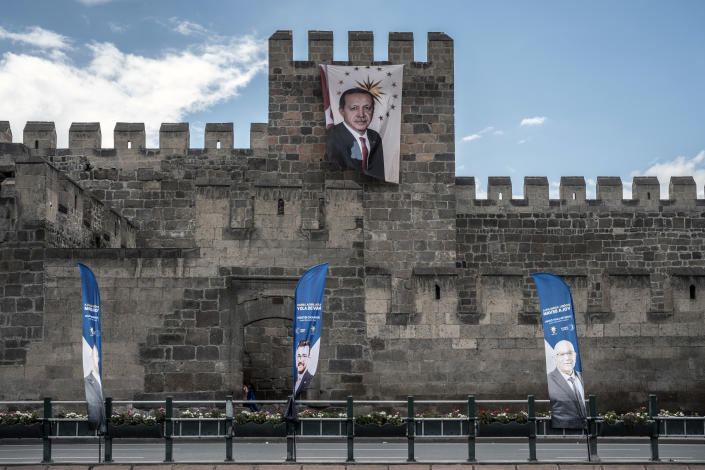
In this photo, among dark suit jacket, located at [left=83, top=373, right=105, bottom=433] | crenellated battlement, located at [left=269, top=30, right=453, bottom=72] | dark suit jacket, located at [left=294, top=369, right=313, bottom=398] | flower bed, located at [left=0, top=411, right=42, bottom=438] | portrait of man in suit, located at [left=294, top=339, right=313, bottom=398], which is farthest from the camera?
crenellated battlement, located at [left=269, top=30, right=453, bottom=72]

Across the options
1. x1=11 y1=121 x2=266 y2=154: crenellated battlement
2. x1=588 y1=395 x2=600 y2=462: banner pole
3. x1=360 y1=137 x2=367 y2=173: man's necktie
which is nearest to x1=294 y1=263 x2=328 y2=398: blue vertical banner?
x1=588 y1=395 x2=600 y2=462: banner pole

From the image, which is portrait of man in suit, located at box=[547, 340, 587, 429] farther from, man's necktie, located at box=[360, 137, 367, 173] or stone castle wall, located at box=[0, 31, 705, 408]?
man's necktie, located at box=[360, 137, 367, 173]

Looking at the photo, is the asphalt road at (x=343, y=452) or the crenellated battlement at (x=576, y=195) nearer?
the asphalt road at (x=343, y=452)

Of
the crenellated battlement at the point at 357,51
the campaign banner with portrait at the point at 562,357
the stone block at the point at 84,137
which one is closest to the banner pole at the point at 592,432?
the campaign banner with portrait at the point at 562,357

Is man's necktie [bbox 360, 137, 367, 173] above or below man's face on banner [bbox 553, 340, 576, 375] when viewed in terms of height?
above

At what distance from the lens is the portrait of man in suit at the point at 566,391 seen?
624 inches

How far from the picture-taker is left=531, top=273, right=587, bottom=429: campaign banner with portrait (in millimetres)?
15906

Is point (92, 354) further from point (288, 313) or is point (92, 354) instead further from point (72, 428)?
point (288, 313)

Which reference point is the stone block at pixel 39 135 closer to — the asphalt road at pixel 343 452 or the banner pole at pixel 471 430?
the asphalt road at pixel 343 452

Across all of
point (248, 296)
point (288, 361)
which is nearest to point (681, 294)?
point (248, 296)

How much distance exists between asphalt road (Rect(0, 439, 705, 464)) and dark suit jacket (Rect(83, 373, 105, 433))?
550mm

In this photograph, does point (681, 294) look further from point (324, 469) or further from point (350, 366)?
point (324, 469)

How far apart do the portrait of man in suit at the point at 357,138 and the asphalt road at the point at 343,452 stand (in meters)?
11.1

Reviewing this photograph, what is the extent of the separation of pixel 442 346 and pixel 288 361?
26.0 ft
